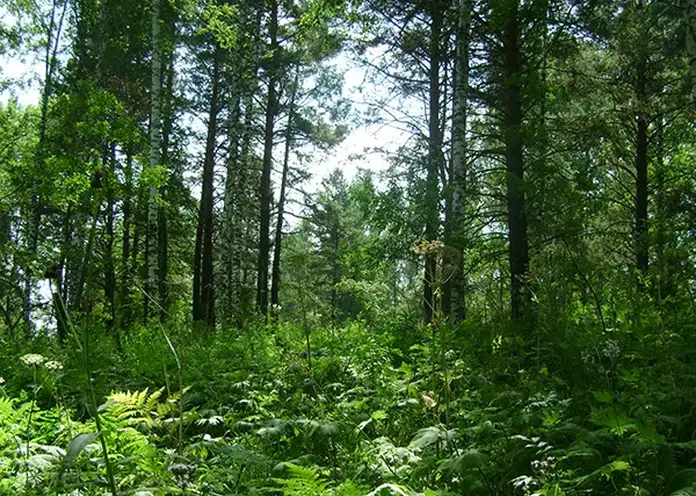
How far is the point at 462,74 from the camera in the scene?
9.26 metres

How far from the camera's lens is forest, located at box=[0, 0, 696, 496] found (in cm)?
254

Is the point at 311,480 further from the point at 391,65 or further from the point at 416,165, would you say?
the point at 391,65

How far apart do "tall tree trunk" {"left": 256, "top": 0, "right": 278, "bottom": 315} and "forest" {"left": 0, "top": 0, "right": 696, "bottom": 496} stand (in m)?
0.12

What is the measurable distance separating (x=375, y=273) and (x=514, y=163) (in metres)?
5.63

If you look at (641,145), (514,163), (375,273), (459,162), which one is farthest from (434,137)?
(514,163)

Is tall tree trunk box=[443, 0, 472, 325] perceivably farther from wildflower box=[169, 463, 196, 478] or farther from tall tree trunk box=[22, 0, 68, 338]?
tall tree trunk box=[22, 0, 68, 338]

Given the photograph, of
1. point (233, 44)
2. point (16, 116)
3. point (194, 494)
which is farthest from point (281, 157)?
point (194, 494)

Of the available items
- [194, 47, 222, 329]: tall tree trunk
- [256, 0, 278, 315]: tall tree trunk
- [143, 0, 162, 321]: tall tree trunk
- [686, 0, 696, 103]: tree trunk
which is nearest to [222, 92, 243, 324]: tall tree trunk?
[194, 47, 222, 329]: tall tree trunk

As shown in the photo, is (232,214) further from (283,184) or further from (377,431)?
(377,431)

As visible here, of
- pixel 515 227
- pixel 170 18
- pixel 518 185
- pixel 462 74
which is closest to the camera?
pixel 518 185

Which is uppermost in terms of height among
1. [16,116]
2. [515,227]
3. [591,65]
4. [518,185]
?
[16,116]

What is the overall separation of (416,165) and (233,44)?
5486 millimetres

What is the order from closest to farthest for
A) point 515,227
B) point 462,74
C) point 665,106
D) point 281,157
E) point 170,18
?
point 515,227 → point 462,74 → point 665,106 → point 170,18 → point 281,157

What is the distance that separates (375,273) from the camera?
13.5 meters
